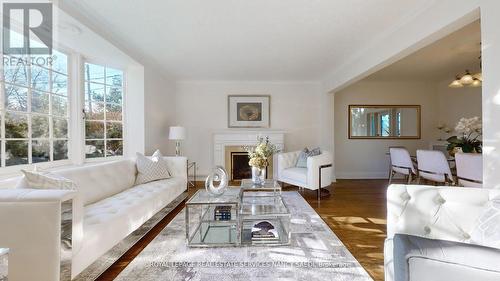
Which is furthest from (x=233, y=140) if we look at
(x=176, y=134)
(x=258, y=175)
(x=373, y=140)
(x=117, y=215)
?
(x=117, y=215)

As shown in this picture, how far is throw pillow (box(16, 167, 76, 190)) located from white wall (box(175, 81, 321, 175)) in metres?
3.92

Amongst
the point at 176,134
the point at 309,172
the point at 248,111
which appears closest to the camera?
the point at 309,172

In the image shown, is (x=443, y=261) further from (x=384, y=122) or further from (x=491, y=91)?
(x=384, y=122)

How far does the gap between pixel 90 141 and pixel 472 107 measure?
24.4 feet

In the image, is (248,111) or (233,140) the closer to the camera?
(233,140)

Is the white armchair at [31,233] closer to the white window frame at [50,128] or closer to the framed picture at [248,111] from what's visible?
the white window frame at [50,128]

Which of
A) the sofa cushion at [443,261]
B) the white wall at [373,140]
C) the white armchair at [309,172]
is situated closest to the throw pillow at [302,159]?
the white armchair at [309,172]

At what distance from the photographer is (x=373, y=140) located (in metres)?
5.90

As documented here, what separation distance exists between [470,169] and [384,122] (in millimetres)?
3477

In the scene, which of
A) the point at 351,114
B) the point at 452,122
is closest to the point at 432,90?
the point at 452,122

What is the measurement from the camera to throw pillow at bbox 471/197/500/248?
1121 millimetres

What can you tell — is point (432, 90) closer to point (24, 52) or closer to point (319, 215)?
point (319, 215)

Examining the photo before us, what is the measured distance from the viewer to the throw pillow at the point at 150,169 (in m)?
3.41

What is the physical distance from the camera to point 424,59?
4199mm
